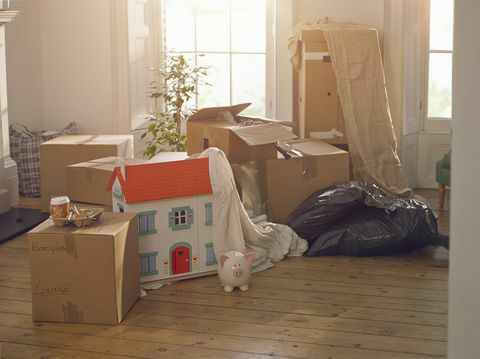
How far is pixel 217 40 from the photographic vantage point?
6.64 metres

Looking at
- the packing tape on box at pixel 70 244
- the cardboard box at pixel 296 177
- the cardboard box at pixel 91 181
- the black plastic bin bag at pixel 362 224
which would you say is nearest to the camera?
the packing tape on box at pixel 70 244

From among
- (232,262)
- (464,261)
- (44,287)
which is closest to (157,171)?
(232,262)

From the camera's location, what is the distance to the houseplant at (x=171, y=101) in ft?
20.5

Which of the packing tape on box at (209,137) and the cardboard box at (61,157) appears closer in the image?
the packing tape on box at (209,137)

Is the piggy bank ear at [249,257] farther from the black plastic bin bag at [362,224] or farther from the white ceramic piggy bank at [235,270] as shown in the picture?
the black plastic bin bag at [362,224]

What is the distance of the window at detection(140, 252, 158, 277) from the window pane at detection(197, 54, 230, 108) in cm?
270

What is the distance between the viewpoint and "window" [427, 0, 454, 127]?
6384mm

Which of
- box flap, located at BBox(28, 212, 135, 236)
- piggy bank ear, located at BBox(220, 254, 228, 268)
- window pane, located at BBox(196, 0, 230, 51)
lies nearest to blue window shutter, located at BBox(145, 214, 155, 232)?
box flap, located at BBox(28, 212, 135, 236)

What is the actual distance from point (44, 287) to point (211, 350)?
823mm

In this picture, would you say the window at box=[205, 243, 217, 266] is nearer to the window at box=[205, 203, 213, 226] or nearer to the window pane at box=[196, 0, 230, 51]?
the window at box=[205, 203, 213, 226]

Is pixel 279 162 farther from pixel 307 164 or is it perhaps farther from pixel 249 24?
pixel 249 24

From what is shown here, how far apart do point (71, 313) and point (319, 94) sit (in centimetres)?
277

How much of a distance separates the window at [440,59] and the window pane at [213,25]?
1594 millimetres

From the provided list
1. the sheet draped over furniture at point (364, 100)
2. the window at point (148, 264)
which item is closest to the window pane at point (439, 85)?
the sheet draped over furniture at point (364, 100)
